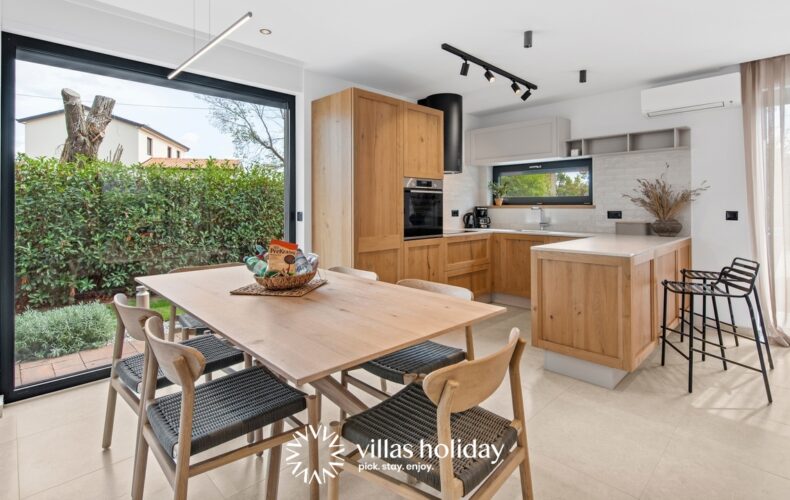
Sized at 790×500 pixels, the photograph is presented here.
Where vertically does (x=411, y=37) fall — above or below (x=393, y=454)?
above

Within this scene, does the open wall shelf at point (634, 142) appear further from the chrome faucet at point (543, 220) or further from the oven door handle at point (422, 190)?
the oven door handle at point (422, 190)

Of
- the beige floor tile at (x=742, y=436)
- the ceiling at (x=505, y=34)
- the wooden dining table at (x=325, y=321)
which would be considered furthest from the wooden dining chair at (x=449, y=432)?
the ceiling at (x=505, y=34)

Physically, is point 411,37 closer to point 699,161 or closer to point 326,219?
point 326,219

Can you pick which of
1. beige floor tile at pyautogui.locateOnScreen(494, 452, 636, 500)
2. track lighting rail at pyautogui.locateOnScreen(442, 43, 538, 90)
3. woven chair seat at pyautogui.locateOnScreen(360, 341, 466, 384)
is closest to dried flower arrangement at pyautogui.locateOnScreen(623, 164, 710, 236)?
track lighting rail at pyautogui.locateOnScreen(442, 43, 538, 90)

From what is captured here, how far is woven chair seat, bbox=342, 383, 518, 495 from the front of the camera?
1.13 m

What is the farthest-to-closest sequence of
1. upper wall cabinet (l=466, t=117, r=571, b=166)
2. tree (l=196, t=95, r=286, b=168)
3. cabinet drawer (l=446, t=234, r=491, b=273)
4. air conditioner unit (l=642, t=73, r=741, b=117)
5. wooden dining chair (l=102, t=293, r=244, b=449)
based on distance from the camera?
→ upper wall cabinet (l=466, t=117, r=571, b=166) < cabinet drawer (l=446, t=234, r=491, b=273) < air conditioner unit (l=642, t=73, r=741, b=117) < tree (l=196, t=95, r=286, b=168) < wooden dining chair (l=102, t=293, r=244, b=449)

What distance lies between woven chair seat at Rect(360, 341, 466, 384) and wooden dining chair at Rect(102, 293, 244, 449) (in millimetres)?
698

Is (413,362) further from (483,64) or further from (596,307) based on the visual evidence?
(483,64)

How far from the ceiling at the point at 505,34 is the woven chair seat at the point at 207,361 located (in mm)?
2065

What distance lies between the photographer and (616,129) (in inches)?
177

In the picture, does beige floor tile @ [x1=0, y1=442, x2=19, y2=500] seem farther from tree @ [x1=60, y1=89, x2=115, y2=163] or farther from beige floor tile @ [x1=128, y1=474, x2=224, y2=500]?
tree @ [x1=60, y1=89, x2=115, y2=163]

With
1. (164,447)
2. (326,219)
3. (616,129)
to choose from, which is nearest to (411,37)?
(326,219)

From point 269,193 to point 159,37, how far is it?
1.39 m

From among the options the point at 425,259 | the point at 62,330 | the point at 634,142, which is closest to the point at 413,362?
the point at 425,259
